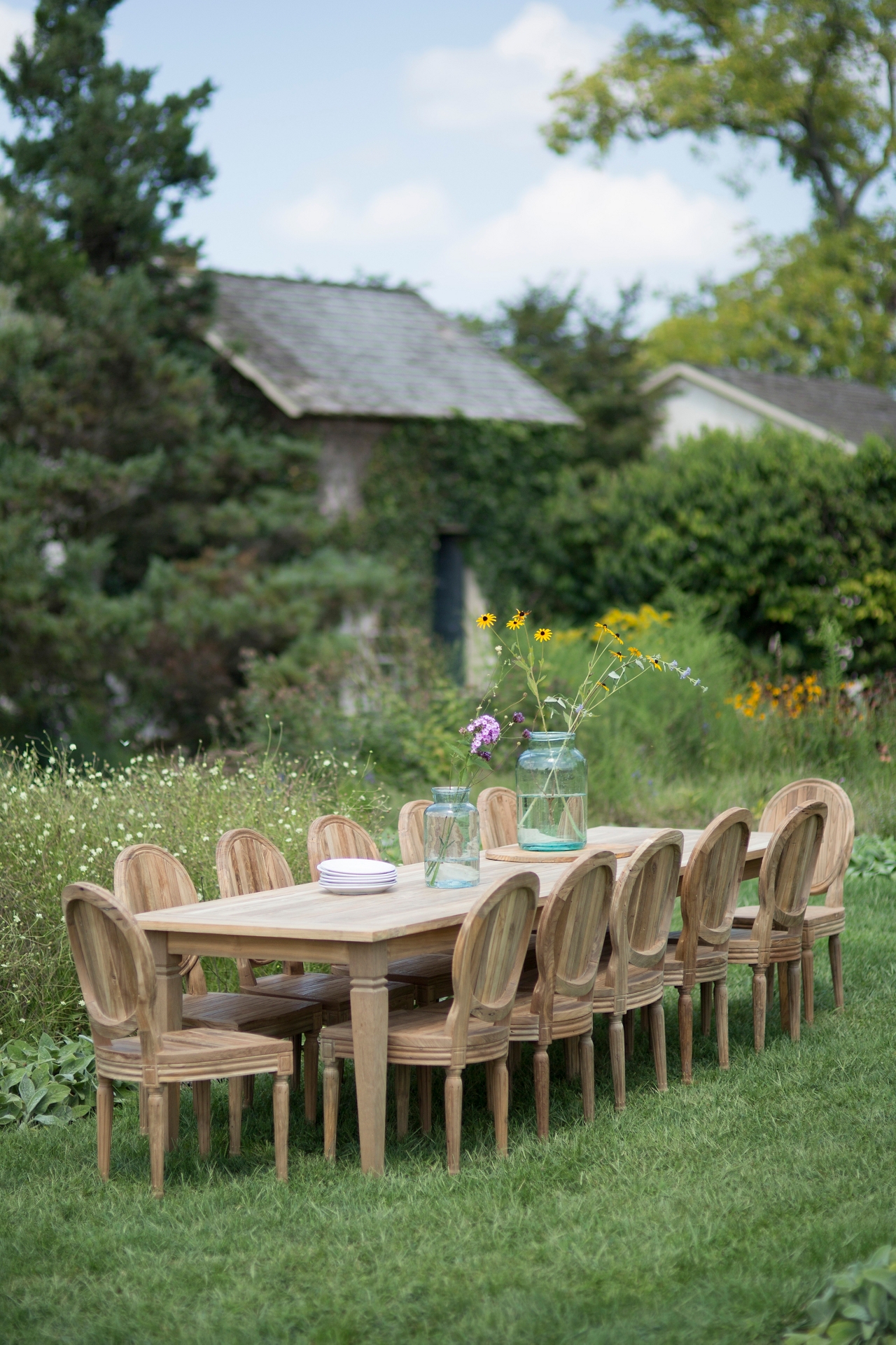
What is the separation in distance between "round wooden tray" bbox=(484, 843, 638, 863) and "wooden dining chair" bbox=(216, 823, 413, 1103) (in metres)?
0.72

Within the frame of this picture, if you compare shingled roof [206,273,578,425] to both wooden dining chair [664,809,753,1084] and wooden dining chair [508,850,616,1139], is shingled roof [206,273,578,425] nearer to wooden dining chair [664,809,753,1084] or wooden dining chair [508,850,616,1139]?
wooden dining chair [664,809,753,1084]

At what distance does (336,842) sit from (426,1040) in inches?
70.6

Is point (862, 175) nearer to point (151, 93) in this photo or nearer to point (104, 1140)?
point (151, 93)

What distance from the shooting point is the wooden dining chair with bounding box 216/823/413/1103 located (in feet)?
18.8

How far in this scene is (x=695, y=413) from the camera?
2516 centimetres

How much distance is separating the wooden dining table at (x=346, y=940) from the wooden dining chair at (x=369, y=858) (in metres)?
0.76

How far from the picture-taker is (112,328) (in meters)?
15.2

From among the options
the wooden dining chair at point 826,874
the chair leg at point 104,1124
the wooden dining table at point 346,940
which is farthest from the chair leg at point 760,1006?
the chair leg at point 104,1124

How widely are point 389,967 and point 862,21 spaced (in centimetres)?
2734

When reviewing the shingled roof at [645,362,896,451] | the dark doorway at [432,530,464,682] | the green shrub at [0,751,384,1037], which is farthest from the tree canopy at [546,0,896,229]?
the green shrub at [0,751,384,1037]

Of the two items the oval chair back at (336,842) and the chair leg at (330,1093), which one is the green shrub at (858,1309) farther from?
the oval chair back at (336,842)

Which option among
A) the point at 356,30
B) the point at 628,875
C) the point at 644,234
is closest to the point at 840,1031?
the point at 628,875

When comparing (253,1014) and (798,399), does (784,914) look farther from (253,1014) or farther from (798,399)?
(798,399)

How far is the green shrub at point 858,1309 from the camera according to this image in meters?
3.31
